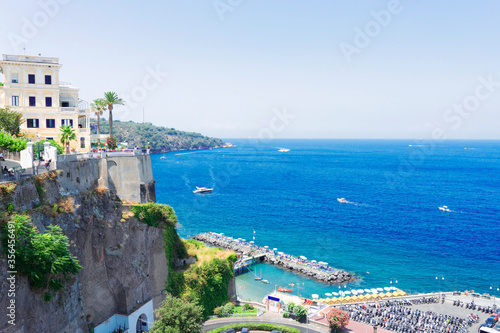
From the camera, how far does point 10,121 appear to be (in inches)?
1618

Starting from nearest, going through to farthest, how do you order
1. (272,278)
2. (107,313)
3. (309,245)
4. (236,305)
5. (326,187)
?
(107,313)
(236,305)
(272,278)
(309,245)
(326,187)

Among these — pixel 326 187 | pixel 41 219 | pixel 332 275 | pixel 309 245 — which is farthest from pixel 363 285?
pixel 326 187

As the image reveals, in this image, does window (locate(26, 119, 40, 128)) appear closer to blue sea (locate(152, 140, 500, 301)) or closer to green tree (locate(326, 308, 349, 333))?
blue sea (locate(152, 140, 500, 301))

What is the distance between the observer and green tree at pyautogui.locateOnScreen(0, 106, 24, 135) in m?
40.5

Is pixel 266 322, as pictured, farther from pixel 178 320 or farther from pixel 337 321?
pixel 178 320

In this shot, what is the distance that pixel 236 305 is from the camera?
1922 inches

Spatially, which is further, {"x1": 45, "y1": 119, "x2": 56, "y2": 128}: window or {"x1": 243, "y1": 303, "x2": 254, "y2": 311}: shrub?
{"x1": 45, "y1": 119, "x2": 56, "y2": 128}: window

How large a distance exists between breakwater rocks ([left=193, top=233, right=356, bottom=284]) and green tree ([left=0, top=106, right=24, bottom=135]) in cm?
4428

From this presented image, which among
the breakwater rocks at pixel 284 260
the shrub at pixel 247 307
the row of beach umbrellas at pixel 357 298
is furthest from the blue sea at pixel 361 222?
the shrub at pixel 247 307

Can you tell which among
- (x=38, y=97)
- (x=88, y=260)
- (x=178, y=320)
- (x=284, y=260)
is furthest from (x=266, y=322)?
(x=38, y=97)

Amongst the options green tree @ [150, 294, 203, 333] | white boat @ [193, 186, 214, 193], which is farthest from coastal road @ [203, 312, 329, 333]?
white boat @ [193, 186, 214, 193]

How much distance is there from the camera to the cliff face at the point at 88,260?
81.9ft

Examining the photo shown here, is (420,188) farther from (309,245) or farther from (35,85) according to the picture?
(35,85)

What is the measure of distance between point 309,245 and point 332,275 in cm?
1566
